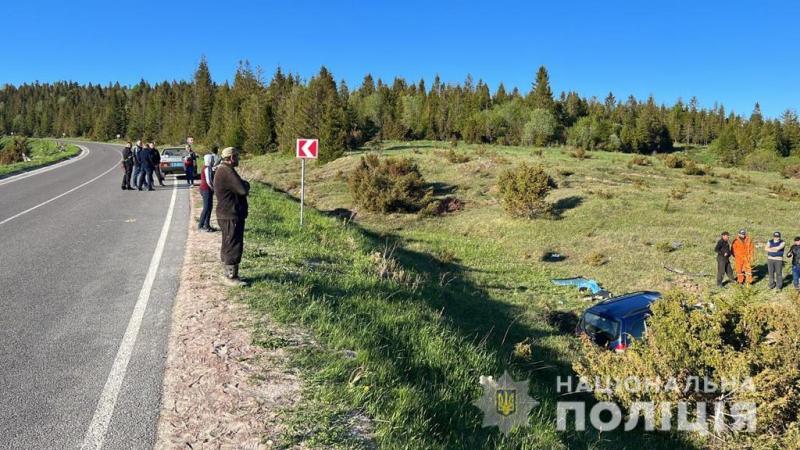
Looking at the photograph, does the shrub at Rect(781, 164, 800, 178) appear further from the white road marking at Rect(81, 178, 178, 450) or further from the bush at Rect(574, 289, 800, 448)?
the white road marking at Rect(81, 178, 178, 450)

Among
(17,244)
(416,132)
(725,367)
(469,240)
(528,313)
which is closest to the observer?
(725,367)

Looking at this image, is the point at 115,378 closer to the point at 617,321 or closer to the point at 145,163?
the point at 617,321

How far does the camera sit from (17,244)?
864 cm

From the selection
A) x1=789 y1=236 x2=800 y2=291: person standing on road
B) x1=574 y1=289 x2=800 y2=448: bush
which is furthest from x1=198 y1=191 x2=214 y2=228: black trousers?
x1=789 y1=236 x2=800 y2=291: person standing on road

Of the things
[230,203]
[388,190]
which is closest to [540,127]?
[388,190]

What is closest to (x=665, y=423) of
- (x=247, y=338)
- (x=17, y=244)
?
(x=247, y=338)

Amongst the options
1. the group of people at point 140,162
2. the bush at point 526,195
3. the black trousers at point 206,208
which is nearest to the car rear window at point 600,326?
the black trousers at point 206,208

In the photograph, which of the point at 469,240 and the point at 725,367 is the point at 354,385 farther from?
the point at 469,240

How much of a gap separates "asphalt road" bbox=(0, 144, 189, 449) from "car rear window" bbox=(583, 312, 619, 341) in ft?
25.3

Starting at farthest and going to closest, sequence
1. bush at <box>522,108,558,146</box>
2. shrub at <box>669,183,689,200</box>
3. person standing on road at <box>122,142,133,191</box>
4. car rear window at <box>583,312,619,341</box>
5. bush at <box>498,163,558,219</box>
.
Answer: bush at <box>522,108,558,146</box> → shrub at <box>669,183,689,200</box> → bush at <box>498,163,558,219</box> → person standing on road at <box>122,142,133,191</box> → car rear window at <box>583,312,619,341</box>

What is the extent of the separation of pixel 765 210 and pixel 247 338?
26971 millimetres

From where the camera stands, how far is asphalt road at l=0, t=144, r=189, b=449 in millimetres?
3449

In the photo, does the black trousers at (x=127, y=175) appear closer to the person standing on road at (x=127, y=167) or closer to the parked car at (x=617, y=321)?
the person standing on road at (x=127, y=167)

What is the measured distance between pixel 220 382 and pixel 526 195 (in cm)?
2062
